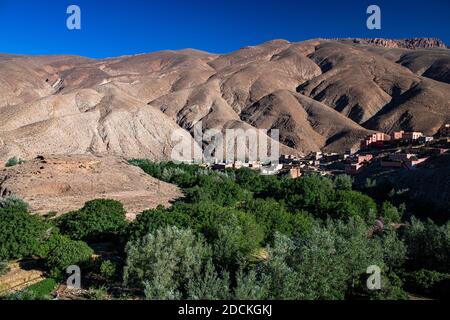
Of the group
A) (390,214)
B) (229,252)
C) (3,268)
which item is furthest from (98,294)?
(390,214)

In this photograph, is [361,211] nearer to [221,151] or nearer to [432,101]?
[221,151]

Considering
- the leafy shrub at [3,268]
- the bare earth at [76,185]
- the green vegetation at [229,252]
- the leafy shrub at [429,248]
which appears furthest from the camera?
the bare earth at [76,185]

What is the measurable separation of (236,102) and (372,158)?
56.4 meters

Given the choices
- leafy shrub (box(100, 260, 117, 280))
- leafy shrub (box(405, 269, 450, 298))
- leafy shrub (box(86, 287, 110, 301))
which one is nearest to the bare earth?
leafy shrub (box(100, 260, 117, 280))

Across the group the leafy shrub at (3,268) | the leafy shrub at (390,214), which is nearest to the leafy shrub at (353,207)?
the leafy shrub at (390,214)

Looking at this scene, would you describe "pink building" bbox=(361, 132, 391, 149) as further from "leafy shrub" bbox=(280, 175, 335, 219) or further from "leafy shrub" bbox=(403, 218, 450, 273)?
"leafy shrub" bbox=(403, 218, 450, 273)

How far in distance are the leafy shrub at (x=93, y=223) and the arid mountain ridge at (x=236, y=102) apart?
1197 inches

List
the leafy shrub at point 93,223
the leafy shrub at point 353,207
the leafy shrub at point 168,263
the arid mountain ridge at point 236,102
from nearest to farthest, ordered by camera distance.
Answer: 1. the leafy shrub at point 168,263
2. the leafy shrub at point 93,223
3. the leafy shrub at point 353,207
4. the arid mountain ridge at point 236,102

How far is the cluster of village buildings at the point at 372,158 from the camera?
44.7m

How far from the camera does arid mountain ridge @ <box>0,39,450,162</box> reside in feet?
212

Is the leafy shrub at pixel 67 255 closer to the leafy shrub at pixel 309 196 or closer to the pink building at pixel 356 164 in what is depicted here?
the leafy shrub at pixel 309 196

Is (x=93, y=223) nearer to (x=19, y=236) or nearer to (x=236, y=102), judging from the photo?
(x=19, y=236)

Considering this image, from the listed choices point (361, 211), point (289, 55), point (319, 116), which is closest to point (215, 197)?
point (361, 211)

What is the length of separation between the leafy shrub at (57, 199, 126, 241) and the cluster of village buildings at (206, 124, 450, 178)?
28139mm
